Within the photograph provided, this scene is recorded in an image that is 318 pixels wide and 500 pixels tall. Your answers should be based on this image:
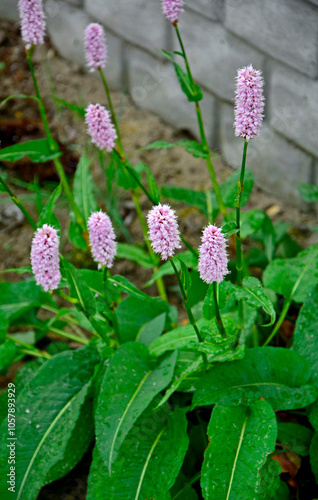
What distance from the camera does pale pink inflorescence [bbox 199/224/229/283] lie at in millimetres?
1386

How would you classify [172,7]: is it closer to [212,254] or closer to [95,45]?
[95,45]

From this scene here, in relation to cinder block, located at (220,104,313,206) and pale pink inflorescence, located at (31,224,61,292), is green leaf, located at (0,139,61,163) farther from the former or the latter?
cinder block, located at (220,104,313,206)

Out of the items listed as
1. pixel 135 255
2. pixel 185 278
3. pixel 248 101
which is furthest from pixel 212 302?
pixel 135 255

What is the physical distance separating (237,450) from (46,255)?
0.79m

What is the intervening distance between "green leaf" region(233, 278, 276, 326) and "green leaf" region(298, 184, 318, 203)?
2.81ft

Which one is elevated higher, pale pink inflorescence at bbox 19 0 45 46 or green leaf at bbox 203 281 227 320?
pale pink inflorescence at bbox 19 0 45 46

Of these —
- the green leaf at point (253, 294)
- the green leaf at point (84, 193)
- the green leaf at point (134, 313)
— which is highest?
the green leaf at point (253, 294)

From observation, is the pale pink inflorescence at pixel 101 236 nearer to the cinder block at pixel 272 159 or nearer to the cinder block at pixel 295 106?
the cinder block at pixel 295 106

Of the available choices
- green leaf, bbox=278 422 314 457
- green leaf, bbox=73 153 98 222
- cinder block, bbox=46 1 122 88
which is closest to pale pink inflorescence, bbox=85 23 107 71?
green leaf, bbox=73 153 98 222

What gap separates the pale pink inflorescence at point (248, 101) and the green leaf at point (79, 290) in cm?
61

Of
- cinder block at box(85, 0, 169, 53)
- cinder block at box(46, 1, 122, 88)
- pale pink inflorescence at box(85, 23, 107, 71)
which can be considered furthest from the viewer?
cinder block at box(46, 1, 122, 88)

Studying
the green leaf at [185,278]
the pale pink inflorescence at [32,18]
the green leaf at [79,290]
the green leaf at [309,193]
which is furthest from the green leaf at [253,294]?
the pale pink inflorescence at [32,18]

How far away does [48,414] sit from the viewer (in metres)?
1.95

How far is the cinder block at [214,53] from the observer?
2.86 m
